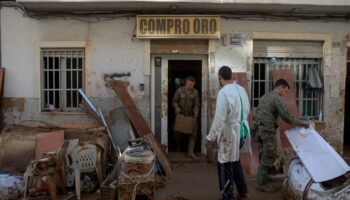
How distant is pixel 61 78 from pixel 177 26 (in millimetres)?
2858

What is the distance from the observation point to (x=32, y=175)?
6535mm

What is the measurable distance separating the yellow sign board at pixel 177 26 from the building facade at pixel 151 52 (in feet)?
0.07

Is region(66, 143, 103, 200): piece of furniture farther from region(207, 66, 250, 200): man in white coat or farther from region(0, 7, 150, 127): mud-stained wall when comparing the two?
region(207, 66, 250, 200): man in white coat

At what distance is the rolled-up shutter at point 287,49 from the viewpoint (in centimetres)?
977

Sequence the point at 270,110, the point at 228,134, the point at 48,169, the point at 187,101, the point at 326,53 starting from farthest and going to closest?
1. the point at 326,53
2. the point at 187,101
3. the point at 270,110
4. the point at 48,169
5. the point at 228,134

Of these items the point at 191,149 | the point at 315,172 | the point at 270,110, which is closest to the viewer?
the point at 315,172

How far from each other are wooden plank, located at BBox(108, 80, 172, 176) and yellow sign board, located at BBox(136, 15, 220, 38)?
46.4 inches

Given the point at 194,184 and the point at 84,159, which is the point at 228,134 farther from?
the point at 84,159

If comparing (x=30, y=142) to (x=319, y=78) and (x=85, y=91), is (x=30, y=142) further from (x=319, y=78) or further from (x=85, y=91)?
(x=319, y=78)

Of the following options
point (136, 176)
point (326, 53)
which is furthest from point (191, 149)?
point (326, 53)

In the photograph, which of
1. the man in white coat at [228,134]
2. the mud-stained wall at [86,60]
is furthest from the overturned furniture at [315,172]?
the mud-stained wall at [86,60]

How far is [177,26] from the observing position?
9.21 m

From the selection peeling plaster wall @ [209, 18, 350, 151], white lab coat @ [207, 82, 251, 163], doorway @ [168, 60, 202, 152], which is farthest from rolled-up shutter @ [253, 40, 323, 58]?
white lab coat @ [207, 82, 251, 163]

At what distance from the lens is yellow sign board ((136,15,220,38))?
9203mm
